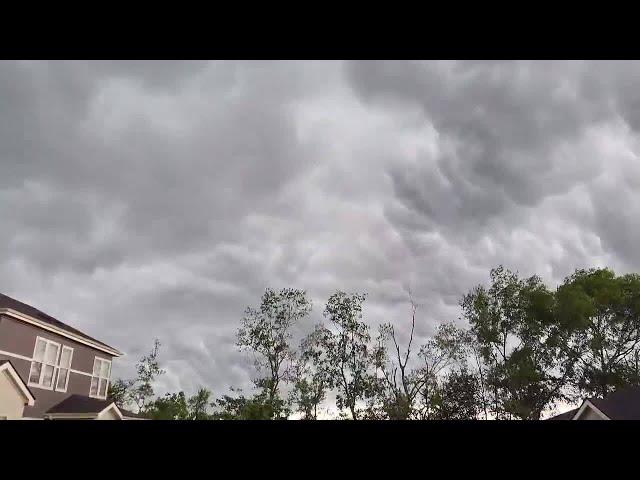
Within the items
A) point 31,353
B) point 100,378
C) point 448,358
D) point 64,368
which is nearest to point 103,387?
point 100,378

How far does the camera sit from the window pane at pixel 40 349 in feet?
42.9

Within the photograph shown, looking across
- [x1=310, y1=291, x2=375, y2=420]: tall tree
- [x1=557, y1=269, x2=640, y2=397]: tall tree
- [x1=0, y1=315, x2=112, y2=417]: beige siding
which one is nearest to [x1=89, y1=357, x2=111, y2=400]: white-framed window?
[x1=0, y1=315, x2=112, y2=417]: beige siding

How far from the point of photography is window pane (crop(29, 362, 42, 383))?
12.9 m

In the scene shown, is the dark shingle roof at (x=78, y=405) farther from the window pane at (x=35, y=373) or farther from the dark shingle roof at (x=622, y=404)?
the dark shingle roof at (x=622, y=404)

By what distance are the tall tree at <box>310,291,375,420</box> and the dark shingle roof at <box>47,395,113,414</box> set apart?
28.5 feet

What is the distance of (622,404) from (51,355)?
15.1 metres

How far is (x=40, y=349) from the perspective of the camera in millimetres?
13273

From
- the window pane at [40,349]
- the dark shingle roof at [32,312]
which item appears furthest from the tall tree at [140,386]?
the window pane at [40,349]

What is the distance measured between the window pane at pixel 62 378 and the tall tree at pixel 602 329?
1914 cm

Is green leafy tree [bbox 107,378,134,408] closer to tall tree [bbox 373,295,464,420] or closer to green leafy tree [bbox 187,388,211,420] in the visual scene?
green leafy tree [bbox 187,388,211,420]

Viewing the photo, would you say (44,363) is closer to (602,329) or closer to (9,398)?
(9,398)
